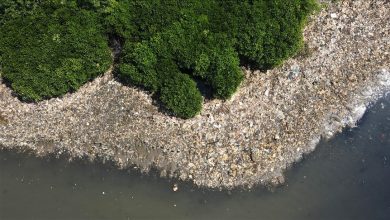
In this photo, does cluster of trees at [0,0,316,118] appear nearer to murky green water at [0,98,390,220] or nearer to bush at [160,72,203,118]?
bush at [160,72,203,118]

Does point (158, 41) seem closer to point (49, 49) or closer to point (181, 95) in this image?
point (181, 95)

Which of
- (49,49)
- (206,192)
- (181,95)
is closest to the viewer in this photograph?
(206,192)

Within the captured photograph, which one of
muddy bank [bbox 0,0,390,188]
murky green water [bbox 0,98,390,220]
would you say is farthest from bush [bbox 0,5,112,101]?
murky green water [bbox 0,98,390,220]

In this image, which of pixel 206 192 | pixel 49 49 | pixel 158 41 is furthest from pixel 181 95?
pixel 49 49

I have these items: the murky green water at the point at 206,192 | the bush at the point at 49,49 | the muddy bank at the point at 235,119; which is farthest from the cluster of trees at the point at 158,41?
the murky green water at the point at 206,192

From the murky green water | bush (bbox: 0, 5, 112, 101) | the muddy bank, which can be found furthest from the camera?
bush (bbox: 0, 5, 112, 101)
